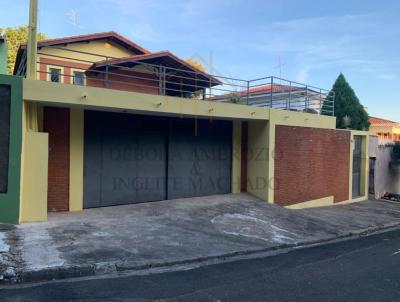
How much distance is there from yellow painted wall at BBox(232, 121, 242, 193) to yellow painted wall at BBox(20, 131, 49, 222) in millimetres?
7596

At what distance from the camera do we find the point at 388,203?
19844 millimetres

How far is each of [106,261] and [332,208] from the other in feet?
40.3

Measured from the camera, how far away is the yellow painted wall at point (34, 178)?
925cm

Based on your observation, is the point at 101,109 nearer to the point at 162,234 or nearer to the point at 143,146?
the point at 143,146

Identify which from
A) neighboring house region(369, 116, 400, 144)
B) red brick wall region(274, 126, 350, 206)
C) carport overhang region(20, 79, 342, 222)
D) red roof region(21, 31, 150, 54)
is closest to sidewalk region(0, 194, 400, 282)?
carport overhang region(20, 79, 342, 222)

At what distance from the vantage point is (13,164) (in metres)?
8.86

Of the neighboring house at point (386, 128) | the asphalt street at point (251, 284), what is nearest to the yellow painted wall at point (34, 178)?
the asphalt street at point (251, 284)

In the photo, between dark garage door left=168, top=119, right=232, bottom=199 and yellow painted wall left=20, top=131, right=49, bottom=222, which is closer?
yellow painted wall left=20, top=131, right=49, bottom=222

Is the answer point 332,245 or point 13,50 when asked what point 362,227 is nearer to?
point 332,245

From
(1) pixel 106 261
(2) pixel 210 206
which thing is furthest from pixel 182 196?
(1) pixel 106 261

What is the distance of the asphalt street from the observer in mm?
5438

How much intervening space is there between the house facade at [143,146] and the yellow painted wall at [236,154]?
Answer: 4 cm

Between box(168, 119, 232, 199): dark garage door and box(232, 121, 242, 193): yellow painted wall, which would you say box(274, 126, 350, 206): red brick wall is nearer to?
box(232, 121, 242, 193): yellow painted wall

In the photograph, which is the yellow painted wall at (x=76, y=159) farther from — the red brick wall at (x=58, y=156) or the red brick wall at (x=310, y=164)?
the red brick wall at (x=310, y=164)
